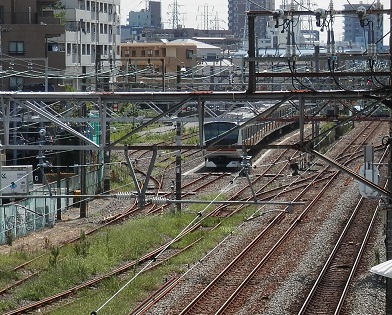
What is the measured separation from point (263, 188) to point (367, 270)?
9.11 m

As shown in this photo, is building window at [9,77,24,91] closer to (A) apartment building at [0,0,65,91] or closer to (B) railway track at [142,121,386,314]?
(A) apartment building at [0,0,65,91]

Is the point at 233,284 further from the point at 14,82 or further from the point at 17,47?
the point at 17,47

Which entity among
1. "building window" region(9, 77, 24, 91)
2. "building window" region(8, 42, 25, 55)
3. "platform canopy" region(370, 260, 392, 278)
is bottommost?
"platform canopy" region(370, 260, 392, 278)

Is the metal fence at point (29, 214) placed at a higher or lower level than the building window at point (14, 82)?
lower

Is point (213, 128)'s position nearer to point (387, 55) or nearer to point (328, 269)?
point (328, 269)

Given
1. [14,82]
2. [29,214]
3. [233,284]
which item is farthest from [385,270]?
[14,82]

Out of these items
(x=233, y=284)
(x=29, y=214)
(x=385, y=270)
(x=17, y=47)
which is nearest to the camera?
(x=385, y=270)

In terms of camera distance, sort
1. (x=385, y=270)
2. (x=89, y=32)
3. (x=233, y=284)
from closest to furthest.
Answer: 1. (x=385, y=270)
2. (x=233, y=284)
3. (x=89, y=32)

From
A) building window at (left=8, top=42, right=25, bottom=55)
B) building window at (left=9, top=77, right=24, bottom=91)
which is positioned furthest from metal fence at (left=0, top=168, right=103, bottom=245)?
building window at (left=8, top=42, right=25, bottom=55)

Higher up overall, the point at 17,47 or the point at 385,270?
the point at 17,47

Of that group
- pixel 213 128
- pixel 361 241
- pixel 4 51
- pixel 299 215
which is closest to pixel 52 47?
pixel 4 51

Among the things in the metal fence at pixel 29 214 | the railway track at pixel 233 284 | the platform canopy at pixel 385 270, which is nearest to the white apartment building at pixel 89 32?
the metal fence at pixel 29 214

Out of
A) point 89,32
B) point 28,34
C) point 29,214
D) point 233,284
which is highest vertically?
point 89,32

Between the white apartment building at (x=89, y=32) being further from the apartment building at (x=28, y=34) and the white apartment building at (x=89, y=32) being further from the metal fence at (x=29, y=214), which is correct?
the metal fence at (x=29, y=214)
